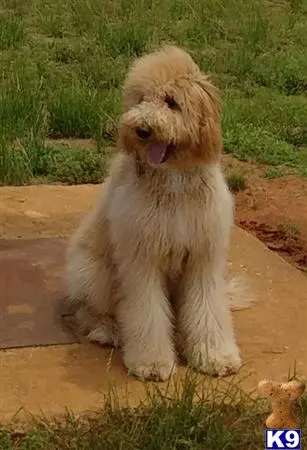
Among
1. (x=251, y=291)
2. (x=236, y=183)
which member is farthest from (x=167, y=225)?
(x=236, y=183)

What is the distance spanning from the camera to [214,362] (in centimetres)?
427

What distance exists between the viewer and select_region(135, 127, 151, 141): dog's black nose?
3.92 meters

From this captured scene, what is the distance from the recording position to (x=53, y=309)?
189 inches

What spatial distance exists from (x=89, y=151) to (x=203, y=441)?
12.8 ft

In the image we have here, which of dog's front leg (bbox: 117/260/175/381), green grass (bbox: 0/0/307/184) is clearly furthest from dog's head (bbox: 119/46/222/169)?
green grass (bbox: 0/0/307/184)

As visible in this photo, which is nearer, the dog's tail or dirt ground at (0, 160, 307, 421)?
dirt ground at (0, 160, 307, 421)

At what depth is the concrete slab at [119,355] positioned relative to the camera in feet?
13.4

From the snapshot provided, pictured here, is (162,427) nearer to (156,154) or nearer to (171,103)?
(156,154)

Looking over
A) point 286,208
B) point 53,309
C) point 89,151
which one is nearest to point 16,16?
point 89,151

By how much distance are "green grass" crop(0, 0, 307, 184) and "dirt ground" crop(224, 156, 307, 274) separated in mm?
190

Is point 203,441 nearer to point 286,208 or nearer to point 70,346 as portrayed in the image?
point 70,346

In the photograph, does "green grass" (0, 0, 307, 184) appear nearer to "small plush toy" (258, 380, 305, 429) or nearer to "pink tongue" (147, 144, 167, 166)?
"pink tongue" (147, 144, 167, 166)

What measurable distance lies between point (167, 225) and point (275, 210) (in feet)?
9.10

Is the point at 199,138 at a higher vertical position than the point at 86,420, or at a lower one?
higher
